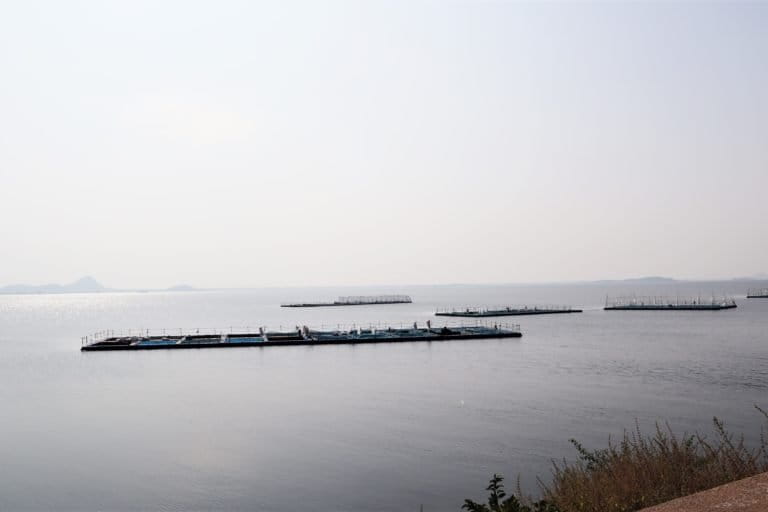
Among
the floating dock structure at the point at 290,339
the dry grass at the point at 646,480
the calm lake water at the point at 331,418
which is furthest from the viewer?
the floating dock structure at the point at 290,339

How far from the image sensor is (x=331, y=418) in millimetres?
38562

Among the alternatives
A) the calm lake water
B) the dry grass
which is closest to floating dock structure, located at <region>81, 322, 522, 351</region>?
the calm lake water

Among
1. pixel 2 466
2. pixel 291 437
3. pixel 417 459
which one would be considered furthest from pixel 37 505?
pixel 417 459

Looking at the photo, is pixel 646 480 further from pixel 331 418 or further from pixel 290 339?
pixel 290 339

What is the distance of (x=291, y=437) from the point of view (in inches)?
1342

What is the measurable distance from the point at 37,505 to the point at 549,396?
107 feet

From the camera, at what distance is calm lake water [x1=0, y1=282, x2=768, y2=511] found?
2581cm

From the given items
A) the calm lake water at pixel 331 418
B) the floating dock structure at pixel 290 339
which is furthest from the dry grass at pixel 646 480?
the floating dock structure at pixel 290 339

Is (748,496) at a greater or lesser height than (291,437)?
greater

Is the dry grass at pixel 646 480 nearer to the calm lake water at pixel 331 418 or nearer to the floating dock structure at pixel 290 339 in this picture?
the calm lake water at pixel 331 418

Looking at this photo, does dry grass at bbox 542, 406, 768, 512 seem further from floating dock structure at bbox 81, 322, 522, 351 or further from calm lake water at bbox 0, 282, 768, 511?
floating dock structure at bbox 81, 322, 522, 351

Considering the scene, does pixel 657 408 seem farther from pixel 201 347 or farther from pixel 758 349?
pixel 201 347

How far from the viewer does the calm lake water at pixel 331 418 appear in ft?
84.7

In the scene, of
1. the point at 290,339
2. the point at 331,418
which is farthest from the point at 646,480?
the point at 290,339
